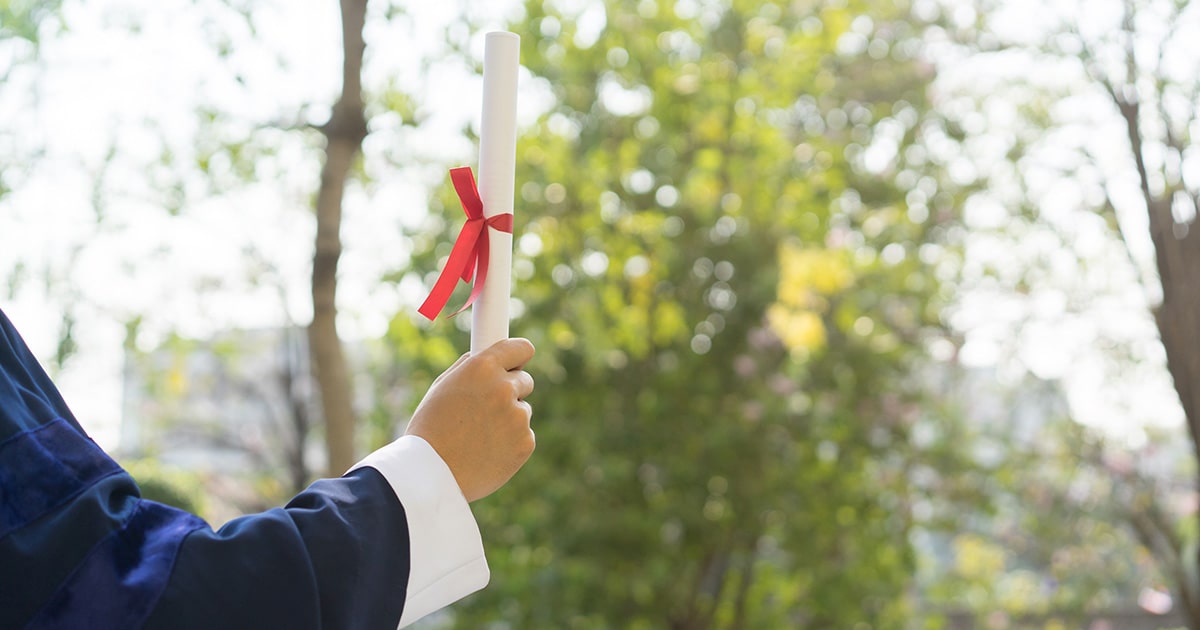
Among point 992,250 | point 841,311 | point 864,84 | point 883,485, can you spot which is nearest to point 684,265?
point 841,311

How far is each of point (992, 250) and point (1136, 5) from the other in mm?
1509

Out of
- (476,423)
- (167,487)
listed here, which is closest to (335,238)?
(167,487)

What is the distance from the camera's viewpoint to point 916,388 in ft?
18.3

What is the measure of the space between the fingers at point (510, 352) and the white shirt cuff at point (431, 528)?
11 cm

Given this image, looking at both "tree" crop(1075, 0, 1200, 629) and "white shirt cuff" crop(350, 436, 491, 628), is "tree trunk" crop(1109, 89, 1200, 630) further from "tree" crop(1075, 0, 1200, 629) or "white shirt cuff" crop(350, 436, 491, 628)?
"white shirt cuff" crop(350, 436, 491, 628)

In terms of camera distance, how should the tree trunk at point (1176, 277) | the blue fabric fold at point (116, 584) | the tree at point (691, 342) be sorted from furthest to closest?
the tree trunk at point (1176, 277)
the tree at point (691, 342)
the blue fabric fold at point (116, 584)

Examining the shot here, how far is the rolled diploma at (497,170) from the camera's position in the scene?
1.14 meters

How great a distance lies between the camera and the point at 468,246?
116 centimetres

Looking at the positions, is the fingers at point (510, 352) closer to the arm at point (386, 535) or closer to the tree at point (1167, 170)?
the arm at point (386, 535)

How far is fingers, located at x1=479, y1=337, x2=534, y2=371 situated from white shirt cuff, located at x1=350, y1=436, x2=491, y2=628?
0.11 m

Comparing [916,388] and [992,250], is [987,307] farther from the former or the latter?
[916,388]

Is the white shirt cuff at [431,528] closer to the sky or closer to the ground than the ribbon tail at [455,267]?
closer to the ground

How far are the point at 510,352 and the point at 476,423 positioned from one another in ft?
0.27

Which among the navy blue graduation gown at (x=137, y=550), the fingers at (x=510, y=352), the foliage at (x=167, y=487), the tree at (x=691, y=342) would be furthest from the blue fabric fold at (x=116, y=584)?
the tree at (x=691, y=342)
